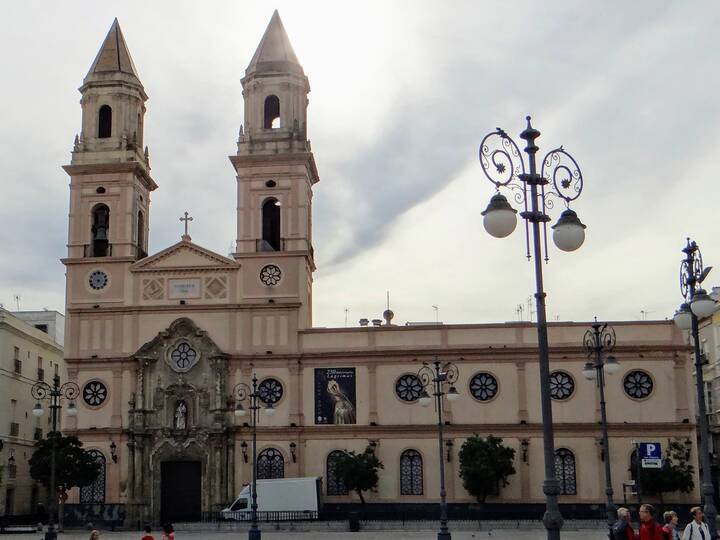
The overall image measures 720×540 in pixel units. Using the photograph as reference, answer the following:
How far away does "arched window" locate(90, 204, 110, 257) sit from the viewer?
194 feet

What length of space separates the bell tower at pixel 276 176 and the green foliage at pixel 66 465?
12883 mm

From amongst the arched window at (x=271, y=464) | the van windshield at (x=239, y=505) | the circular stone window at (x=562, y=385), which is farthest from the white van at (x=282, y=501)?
the circular stone window at (x=562, y=385)

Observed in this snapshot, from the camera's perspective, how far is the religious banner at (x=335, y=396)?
55094 millimetres

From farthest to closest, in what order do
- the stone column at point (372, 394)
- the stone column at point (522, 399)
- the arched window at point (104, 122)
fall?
the arched window at point (104, 122) < the stone column at point (372, 394) < the stone column at point (522, 399)

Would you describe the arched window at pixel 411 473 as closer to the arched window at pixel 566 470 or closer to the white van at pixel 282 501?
the white van at pixel 282 501

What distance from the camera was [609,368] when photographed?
29234mm

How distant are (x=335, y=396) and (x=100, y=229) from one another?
56.6ft

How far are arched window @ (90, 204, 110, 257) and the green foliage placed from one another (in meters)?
11.7

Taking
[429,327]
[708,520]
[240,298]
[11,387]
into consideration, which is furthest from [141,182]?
[708,520]

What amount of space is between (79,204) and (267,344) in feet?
46.6

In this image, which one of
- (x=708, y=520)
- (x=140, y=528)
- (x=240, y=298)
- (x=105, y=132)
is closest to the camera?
(x=708, y=520)

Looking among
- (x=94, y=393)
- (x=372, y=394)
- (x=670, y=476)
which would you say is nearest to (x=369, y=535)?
(x=372, y=394)

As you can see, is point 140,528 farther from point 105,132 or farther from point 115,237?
point 105,132

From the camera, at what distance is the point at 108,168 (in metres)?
59.1
